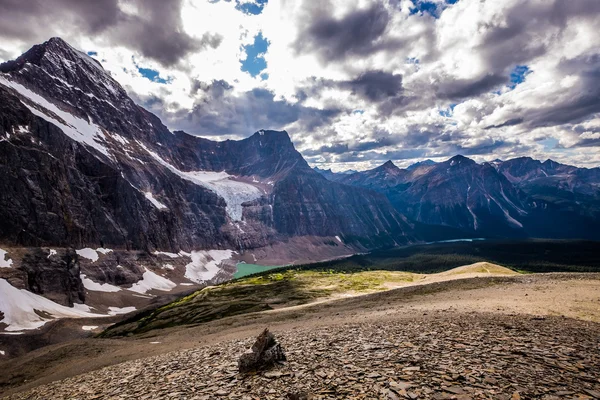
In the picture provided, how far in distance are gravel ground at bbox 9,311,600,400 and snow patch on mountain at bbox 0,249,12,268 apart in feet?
544

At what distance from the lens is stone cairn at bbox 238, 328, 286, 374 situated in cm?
1502

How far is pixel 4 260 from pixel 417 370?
189 m

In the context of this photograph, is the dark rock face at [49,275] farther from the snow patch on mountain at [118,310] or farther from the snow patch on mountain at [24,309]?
the snow patch on mountain at [118,310]

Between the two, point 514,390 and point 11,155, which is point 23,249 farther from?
point 514,390

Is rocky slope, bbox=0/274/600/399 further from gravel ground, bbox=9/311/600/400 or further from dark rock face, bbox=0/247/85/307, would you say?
dark rock face, bbox=0/247/85/307

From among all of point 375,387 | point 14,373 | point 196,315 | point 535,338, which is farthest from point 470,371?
point 196,315

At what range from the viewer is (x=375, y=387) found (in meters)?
10.2

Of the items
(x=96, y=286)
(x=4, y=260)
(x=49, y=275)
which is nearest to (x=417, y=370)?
(x=4, y=260)

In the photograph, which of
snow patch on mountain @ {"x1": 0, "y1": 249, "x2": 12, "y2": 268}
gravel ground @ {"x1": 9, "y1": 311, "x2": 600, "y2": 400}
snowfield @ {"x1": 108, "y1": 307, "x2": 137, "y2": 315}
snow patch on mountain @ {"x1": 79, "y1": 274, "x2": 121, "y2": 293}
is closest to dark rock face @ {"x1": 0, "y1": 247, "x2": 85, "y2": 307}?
snow patch on mountain @ {"x1": 0, "y1": 249, "x2": 12, "y2": 268}

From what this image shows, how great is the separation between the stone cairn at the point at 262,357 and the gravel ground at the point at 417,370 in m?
0.70

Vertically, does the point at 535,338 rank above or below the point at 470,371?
below

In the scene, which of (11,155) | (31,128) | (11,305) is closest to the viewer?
(11,305)

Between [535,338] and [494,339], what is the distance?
76.4 inches

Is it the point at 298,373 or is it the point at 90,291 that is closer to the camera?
the point at 298,373
